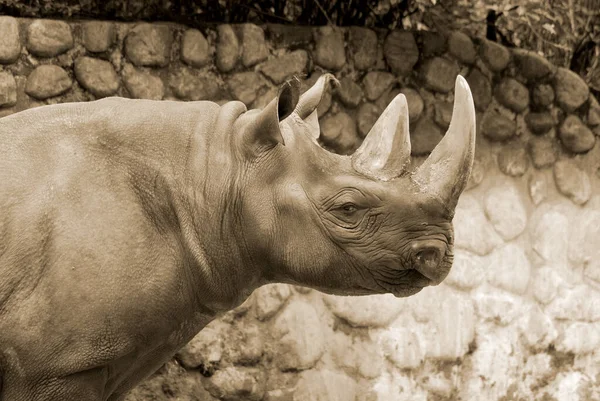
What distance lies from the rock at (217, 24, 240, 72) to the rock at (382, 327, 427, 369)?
144 centimetres

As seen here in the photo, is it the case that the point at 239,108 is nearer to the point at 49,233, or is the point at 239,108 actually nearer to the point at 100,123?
the point at 100,123

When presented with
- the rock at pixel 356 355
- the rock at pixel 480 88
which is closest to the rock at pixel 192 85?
the rock at pixel 356 355

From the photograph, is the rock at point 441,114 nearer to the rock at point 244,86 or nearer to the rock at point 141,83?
the rock at point 244,86

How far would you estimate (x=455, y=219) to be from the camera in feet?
18.9

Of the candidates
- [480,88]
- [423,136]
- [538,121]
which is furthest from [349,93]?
[538,121]

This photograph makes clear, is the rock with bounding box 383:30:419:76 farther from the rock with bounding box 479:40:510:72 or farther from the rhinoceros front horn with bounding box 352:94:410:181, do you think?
the rhinoceros front horn with bounding box 352:94:410:181

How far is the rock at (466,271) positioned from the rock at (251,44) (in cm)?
140

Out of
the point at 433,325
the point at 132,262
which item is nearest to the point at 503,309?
the point at 433,325

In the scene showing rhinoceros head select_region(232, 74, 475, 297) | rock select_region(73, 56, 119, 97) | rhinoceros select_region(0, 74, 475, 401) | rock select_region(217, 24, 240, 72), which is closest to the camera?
rhinoceros select_region(0, 74, 475, 401)

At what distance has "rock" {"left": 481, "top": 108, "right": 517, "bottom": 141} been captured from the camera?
19.3ft

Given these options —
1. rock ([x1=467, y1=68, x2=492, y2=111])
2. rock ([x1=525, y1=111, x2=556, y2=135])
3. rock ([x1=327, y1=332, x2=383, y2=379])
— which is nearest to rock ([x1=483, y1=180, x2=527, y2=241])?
rock ([x1=525, y1=111, x2=556, y2=135])

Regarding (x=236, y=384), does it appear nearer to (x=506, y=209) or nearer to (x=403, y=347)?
(x=403, y=347)

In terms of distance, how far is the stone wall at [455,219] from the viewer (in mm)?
4969

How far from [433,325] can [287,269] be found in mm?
2202
